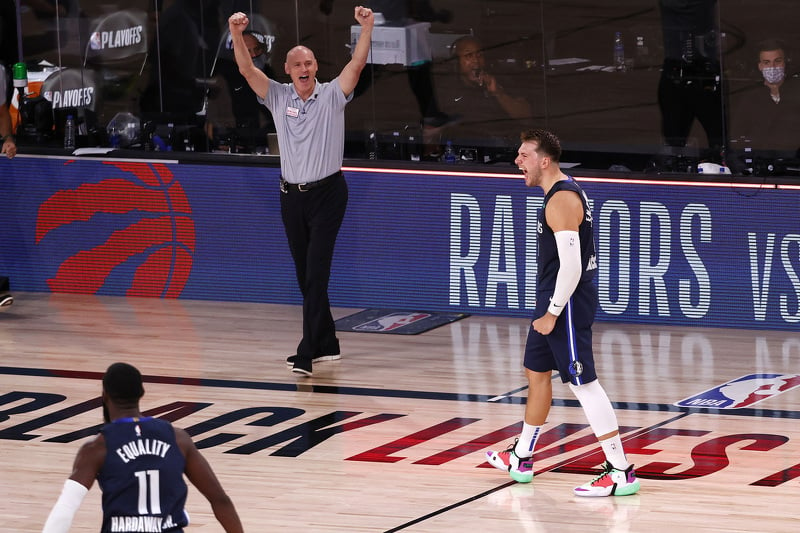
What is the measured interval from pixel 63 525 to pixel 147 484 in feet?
1.01

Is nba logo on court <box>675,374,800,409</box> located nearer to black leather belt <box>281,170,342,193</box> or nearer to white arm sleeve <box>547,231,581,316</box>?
white arm sleeve <box>547,231,581,316</box>

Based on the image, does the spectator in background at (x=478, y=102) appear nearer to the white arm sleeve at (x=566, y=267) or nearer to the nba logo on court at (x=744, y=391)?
the nba logo on court at (x=744, y=391)

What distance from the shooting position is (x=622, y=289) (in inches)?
476

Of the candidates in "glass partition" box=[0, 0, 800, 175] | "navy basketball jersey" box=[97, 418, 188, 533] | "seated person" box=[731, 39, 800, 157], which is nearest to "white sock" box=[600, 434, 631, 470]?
"navy basketball jersey" box=[97, 418, 188, 533]

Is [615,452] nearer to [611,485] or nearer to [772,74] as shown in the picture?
[611,485]

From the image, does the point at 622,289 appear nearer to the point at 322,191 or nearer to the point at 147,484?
the point at 322,191

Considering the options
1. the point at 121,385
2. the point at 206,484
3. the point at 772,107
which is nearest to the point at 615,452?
the point at 206,484

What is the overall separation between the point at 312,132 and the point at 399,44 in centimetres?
255

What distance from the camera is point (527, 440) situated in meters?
8.11

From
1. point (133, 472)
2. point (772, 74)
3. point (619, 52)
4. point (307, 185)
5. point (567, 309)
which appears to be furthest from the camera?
point (619, 52)

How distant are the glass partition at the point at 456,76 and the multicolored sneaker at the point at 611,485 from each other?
4.78m

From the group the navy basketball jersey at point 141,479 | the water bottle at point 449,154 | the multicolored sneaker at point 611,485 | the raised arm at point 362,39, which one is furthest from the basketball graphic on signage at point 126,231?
the navy basketball jersey at point 141,479

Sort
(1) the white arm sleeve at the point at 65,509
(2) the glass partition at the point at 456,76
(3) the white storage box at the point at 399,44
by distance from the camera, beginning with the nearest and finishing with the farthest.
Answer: (1) the white arm sleeve at the point at 65,509
(2) the glass partition at the point at 456,76
(3) the white storage box at the point at 399,44

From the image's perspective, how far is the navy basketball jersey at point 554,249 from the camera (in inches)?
309
